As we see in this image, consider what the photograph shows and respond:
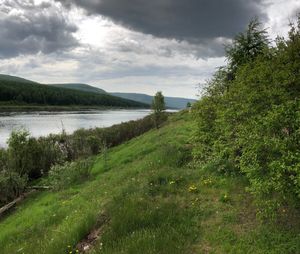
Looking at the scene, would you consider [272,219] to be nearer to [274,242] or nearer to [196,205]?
[274,242]

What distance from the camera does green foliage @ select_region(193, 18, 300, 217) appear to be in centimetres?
882

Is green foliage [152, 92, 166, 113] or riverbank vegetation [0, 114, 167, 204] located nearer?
riverbank vegetation [0, 114, 167, 204]

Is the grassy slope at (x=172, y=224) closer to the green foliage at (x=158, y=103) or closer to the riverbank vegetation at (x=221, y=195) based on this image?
the riverbank vegetation at (x=221, y=195)

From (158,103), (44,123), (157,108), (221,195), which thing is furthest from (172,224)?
(44,123)

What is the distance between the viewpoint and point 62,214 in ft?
51.2

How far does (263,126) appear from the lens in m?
9.60

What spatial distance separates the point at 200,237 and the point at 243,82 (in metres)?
5.53

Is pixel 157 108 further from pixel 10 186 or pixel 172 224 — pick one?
pixel 172 224

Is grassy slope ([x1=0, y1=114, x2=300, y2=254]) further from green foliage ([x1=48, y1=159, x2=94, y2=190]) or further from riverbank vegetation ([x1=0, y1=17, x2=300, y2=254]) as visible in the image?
green foliage ([x1=48, y1=159, x2=94, y2=190])

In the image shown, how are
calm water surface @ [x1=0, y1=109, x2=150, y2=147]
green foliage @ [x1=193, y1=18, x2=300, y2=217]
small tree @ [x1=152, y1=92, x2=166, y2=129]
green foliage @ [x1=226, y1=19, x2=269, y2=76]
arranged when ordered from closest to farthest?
green foliage @ [x1=193, y1=18, x2=300, y2=217], green foliage @ [x1=226, y1=19, x2=269, y2=76], small tree @ [x1=152, y1=92, x2=166, y2=129], calm water surface @ [x1=0, y1=109, x2=150, y2=147]

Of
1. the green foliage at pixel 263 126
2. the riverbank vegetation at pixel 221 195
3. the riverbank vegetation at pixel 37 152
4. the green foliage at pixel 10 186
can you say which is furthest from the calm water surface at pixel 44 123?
the green foliage at pixel 263 126

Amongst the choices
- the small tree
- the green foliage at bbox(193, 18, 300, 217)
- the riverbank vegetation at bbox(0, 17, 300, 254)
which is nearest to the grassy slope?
the riverbank vegetation at bbox(0, 17, 300, 254)

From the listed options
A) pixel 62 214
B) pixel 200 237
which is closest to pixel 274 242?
pixel 200 237

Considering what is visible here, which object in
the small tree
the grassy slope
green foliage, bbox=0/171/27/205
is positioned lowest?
green foliage, bbox=0/171/27/205
